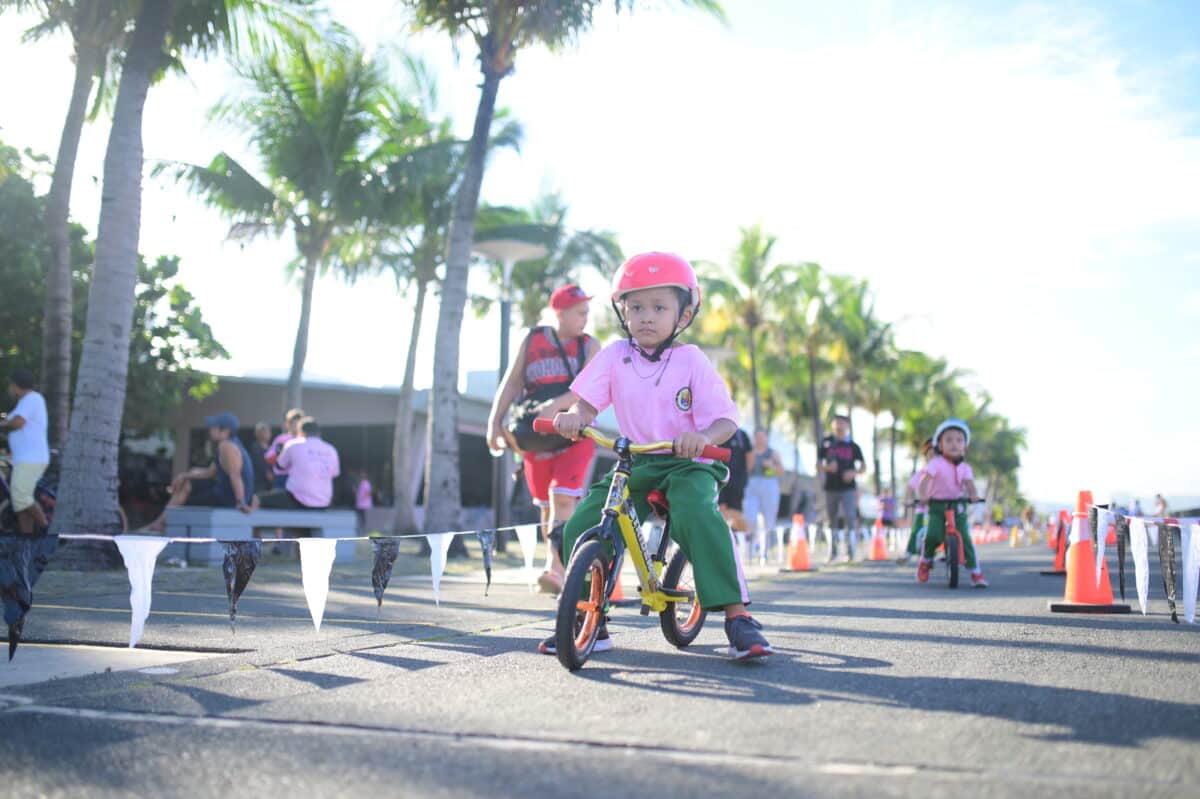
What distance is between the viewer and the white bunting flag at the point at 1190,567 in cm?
669

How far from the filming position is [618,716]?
3248mm

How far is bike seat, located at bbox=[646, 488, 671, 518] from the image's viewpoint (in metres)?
4.59

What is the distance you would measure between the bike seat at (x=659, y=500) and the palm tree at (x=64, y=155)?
10.00 m

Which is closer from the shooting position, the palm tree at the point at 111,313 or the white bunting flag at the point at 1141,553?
the white bunting flag at the point at 1141,553

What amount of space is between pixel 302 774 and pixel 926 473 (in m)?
9.24

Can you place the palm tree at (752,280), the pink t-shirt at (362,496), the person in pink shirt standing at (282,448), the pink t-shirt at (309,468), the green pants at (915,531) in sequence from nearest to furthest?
1. the pink t-shirt at (309,468)
2. the person in pink shirt standing at (282,448)
3. the green pants at (915,531)
4. the pink t-shirt at (362,496)
5. the palm tree at (752,280)

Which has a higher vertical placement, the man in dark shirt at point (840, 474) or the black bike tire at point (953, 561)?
the man in dark shirt at point (840, 474)

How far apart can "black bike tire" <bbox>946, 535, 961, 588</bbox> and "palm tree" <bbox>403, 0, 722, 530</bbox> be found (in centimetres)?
776

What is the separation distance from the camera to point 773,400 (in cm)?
5941

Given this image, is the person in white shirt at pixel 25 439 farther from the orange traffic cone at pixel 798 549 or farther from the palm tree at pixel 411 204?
the palm tree at pixel 411 204

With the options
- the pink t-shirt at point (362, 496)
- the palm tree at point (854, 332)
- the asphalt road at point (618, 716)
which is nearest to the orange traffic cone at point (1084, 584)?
the asphalt road at point (618, 716)

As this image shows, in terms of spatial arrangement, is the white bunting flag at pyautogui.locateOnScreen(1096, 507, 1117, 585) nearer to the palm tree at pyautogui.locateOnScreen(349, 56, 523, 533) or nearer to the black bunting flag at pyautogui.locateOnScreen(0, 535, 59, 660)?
the black bunting flag at pyautogui.locateOnScreen(0, 535, 59, 660)

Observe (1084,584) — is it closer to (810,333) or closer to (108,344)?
(108,344)

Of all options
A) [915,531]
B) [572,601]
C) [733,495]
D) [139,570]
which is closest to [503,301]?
[915,531]
